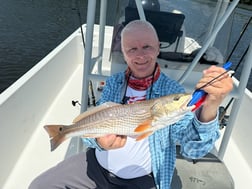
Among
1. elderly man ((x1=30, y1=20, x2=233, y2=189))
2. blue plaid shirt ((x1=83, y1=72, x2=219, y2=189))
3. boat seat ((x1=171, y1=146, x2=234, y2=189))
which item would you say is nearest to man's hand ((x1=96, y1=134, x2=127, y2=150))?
elderly man ((x1=30, y1=20, x2=233, y2=189))

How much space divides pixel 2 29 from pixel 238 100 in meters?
Result: 13.1

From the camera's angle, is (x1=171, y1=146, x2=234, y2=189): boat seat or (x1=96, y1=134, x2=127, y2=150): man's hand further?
(x1=171, y1=146, x2=234, y2=189): boat seat

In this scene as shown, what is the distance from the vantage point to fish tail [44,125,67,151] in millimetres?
1928

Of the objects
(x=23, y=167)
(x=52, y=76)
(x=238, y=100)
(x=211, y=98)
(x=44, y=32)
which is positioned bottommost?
(x=44, y=32)

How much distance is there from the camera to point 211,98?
1.67 m

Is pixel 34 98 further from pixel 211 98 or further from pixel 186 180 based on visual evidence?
pixel 211 98

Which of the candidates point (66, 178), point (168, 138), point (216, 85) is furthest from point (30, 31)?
point (216, 85)

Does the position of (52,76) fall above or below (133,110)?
below

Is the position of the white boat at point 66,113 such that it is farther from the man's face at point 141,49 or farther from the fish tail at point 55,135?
the fish tail at point 55,135

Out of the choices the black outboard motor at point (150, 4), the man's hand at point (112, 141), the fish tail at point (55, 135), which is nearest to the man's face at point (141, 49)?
the man's hand at point (112, 141)

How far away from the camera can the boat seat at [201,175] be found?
260cm

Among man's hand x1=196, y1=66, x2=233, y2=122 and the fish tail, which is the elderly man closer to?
the fish tail

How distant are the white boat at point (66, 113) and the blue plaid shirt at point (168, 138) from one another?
430 millimetres

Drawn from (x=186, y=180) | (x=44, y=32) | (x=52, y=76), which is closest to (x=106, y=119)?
(x=186, y=180)
